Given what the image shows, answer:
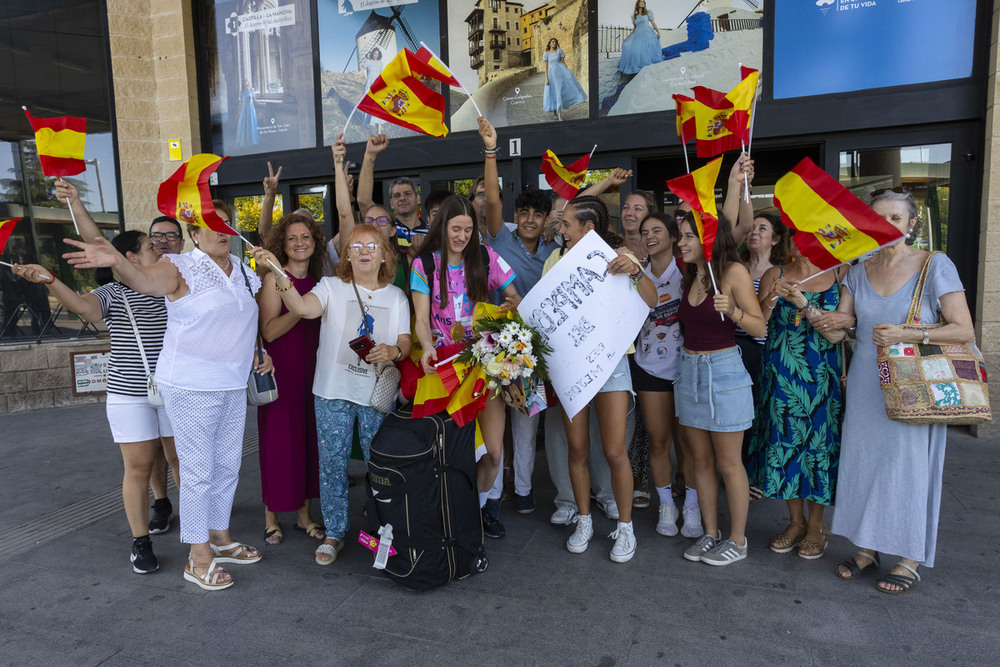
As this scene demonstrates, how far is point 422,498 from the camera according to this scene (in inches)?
120

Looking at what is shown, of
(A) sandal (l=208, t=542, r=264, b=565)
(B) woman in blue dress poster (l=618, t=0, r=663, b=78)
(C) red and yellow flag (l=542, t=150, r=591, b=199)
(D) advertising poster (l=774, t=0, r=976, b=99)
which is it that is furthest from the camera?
(B) woman in blue dress poster (l=618, t=0, r=663, b=78)

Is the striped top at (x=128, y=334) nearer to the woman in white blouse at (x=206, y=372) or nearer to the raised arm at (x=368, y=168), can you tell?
the woman in white blouse at (x=206, y=372)

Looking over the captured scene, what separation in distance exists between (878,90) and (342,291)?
505cm

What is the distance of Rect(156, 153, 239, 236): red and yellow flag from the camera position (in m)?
3.03

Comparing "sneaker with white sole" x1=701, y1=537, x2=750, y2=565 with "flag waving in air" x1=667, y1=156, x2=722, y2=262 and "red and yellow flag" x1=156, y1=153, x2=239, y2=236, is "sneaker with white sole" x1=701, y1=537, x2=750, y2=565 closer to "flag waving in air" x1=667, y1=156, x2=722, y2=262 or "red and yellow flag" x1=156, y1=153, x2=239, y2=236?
"flag waving in air" x1=667, y1=156, x2=722, y2=262

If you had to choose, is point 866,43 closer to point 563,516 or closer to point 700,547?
point 700,547

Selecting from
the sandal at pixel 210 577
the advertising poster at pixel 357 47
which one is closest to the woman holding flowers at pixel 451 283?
the sandal at pixel 210 577

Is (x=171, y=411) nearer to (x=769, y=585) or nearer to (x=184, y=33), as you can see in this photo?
(x=769, y=585)

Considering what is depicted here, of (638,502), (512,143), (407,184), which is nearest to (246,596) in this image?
(638,502)

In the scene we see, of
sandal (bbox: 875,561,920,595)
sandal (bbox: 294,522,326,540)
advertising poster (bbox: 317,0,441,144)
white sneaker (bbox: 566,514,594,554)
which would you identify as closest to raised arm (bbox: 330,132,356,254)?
sandal (bbox: 294,522,326,540)

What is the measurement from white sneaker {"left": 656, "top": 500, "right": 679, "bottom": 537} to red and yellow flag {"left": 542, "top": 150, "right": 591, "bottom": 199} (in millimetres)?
2237

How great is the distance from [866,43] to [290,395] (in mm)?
5655

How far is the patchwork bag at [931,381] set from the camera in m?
2.80

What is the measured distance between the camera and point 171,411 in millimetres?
3137
